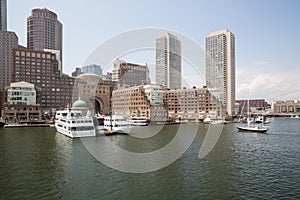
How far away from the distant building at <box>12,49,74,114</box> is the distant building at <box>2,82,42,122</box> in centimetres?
2890

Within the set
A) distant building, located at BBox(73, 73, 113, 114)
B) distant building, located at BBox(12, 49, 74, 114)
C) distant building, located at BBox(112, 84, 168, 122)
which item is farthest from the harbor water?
distant building, located at BBox(73, 73, 113, 114)

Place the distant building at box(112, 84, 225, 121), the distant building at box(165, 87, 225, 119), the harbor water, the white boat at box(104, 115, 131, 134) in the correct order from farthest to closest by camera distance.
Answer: the distant building at box(165, 87, 225, 119) → the distant building at box(112, 84, 225, 121) → the white boat at box(104, 115, 131, 134) → the harbor water

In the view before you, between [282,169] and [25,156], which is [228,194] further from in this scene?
[25,156]

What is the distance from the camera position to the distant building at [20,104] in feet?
398

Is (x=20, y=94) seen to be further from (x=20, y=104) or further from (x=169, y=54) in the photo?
(x=169, y=54)

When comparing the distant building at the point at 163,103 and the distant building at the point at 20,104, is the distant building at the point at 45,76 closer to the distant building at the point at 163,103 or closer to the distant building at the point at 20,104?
the distant building at the point at 20,104

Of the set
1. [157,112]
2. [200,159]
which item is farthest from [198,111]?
[200,159]

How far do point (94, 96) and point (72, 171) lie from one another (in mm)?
139360

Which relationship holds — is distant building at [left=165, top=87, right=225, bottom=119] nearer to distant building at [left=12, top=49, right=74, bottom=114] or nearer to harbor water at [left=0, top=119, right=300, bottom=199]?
distant building at [left=12, top=49, right=74, bottom=114]

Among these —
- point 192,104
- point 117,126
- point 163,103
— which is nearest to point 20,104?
point 117,126

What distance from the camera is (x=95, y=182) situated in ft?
88.6

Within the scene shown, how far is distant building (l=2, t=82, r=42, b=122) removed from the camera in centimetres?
12138

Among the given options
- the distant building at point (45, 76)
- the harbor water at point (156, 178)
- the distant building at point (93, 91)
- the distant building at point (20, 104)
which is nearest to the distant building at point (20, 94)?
the distant building at point (20, 104)

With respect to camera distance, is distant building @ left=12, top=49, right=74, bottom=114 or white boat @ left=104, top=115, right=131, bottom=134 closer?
white boat @ left=104, top=115, right=131, bottom=134
